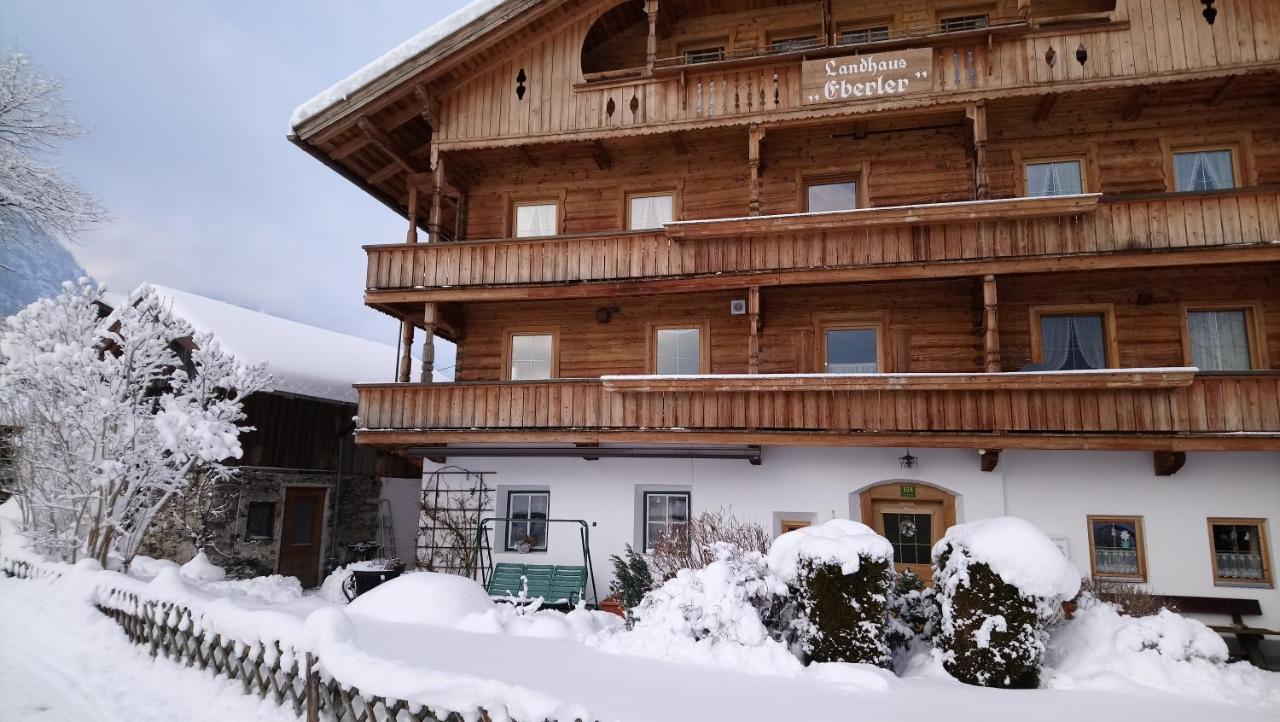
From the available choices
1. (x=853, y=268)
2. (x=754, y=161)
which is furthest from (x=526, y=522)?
(x=754, y=161)

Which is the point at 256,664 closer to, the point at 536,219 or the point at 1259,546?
the point at 536,219

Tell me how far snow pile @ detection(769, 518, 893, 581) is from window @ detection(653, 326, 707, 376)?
7.25 metres

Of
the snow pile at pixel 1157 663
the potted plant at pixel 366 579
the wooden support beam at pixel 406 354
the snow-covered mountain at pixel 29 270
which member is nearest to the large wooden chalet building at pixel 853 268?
the wooden support beam at pixel 406 354

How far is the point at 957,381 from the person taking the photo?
12.6 meters

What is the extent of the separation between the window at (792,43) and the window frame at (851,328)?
5930 millimetres

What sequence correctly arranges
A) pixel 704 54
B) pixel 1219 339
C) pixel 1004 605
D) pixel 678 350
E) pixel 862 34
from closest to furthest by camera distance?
pixel 1004 605, pixel 1219 339, pixel 678 350, pixel 862 34, pixel 704 54

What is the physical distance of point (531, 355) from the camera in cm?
1666

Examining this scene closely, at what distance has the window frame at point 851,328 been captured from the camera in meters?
14.8

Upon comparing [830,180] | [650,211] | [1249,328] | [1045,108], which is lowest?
[1249,328]

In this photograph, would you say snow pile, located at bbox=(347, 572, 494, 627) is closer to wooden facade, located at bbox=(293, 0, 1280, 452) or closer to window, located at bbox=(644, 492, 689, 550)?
wooden facade, located at bbox=(293, 0, 1280, 452)

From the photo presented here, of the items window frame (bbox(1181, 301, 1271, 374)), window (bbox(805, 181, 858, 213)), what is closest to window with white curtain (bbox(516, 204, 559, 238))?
window (bbox(805, 181, 858, 213))

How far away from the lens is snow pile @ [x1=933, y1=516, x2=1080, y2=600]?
7488mm

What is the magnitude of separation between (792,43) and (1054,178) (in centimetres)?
605

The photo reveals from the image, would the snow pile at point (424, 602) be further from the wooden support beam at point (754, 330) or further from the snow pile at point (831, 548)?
the wooden support beam at point (754, 330)
